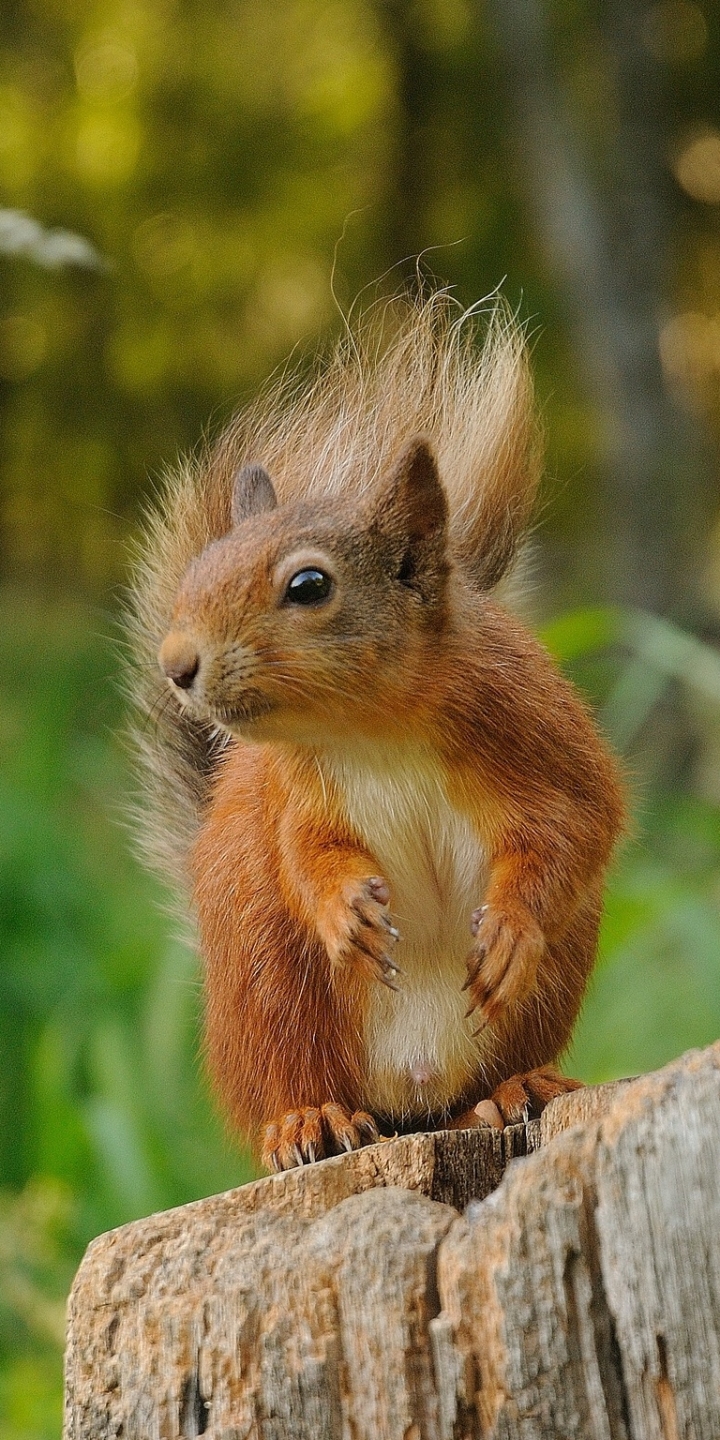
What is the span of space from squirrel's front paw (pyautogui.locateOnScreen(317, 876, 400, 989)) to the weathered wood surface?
412mm

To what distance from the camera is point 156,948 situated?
3.24 meters

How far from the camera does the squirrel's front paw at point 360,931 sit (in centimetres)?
168

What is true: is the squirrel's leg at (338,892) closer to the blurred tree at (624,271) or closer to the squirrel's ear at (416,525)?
the squirrel's ear at (416,525)

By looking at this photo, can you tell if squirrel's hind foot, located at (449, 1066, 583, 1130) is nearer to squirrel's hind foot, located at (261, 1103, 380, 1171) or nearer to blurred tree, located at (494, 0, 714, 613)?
squirrel's hind foot, located at (261, 1103, 380, 1171)

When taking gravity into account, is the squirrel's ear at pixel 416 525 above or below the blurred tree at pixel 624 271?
below

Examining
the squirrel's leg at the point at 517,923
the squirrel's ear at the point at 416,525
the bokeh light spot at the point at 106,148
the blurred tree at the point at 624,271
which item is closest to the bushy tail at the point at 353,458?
the squirrel's ear at the point at 416,525

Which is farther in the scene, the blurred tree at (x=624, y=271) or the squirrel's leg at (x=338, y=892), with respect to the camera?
the blurred tree at (x=624, y=271)

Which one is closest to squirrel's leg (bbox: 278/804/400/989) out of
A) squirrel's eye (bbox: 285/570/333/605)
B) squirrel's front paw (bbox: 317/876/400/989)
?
squirrel's front paw (bbox: 317/876/400/989)

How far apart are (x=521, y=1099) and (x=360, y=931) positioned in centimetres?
24

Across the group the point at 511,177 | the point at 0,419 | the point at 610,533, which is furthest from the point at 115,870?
the point at 511,177

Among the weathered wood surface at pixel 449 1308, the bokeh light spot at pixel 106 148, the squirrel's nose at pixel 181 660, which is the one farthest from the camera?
the bokeh light spot at pixel 106 148

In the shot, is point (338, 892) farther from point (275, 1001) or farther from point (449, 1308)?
point (449, 1308)

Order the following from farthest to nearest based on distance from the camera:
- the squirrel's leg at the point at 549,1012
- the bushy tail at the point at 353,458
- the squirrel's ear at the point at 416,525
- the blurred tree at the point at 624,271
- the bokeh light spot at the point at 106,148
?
1. the bokeh light spot at the point at 106,148
2. the blurred tree at the point at 624,271
3. the bushy tail at the point at 353,458
4. the squirrel's leg at the point at 549,1012
5. the squirrel's ear at the point at 416,525

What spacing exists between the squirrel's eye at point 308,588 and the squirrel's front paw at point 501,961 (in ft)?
1.20
